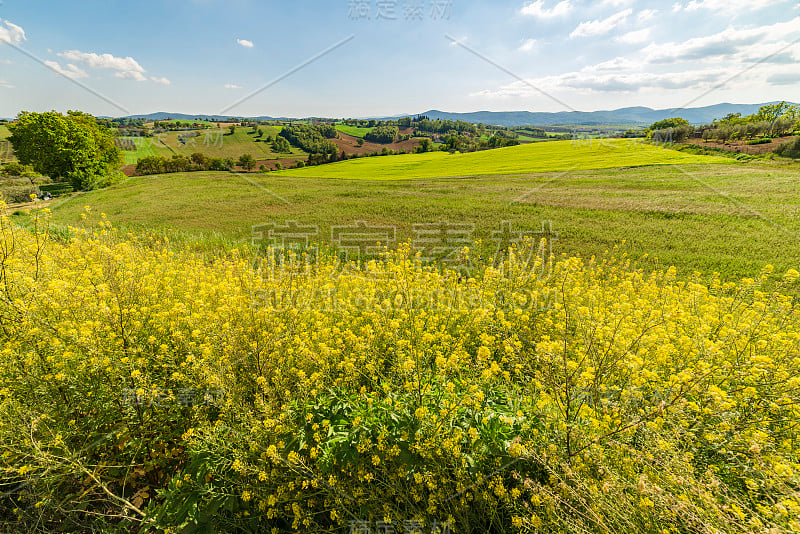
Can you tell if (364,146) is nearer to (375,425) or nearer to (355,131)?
(355,131)

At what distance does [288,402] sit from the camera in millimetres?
2764

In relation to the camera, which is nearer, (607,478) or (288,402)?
(607,478)

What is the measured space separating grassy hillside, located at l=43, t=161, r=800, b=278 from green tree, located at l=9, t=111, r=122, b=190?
508 cm

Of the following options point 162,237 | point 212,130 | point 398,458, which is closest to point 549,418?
point 398,458

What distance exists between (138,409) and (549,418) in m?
3.72

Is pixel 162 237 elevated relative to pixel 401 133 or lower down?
lower down

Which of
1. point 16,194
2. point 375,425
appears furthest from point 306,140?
point 375,425

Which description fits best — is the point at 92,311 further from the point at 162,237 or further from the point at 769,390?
the point at 162,237

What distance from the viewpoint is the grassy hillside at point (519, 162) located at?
34.2 m

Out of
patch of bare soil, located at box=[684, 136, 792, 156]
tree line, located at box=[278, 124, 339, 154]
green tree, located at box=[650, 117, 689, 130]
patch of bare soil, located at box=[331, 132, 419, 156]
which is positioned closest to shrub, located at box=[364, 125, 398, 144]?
patch of bare soil, located at box=[331, 132, 419, 156]

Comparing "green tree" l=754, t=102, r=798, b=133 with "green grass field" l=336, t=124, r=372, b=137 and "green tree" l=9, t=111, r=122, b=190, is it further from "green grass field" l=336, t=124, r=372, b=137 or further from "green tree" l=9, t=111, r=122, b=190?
"green tree" l=9, t=111, r=122, b=190

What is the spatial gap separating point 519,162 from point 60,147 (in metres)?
51.6

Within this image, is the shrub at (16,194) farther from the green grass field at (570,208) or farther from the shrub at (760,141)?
the shrub at (760,141)

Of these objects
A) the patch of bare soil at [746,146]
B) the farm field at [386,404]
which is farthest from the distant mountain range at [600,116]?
the farm field at [386,404]
